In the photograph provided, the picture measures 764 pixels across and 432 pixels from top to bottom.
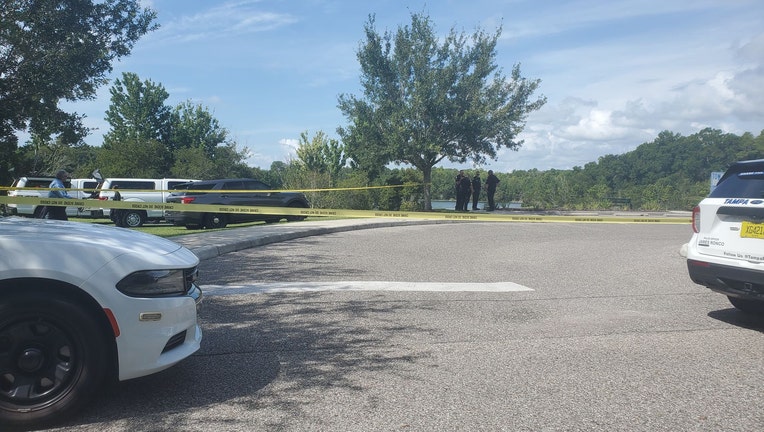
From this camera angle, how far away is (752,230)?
5355 mm

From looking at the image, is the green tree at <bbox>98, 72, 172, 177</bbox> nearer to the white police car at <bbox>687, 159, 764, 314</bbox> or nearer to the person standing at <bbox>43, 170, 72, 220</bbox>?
the person standing at <bbox>43, 170, 72, 220</bbox>

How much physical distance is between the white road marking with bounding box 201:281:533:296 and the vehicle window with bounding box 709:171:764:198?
2755 mm

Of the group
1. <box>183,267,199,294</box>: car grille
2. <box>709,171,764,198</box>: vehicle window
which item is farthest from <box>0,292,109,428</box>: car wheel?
<box>709,171,764,198</box>: vehicle window

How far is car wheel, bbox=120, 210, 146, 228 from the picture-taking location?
19986 mm

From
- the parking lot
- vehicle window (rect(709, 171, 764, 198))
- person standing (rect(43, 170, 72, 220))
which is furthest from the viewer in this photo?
person standing (rect(43, 170, 72, 220))

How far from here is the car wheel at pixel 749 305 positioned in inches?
244

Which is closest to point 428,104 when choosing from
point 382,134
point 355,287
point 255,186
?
point 382,134

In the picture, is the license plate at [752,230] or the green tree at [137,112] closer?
the license plate at [752,230]

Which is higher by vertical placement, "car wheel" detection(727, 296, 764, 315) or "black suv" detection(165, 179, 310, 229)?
"black suv" detection(165, 179, 310, 229)

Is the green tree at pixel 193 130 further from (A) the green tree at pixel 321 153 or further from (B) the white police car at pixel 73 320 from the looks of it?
(B) the white police car at pixel 73 320

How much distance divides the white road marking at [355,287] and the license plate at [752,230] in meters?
2.86

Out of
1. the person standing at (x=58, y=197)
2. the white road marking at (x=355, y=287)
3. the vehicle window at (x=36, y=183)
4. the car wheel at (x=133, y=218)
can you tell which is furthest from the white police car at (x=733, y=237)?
the vehicle window at (x=36, y=183)

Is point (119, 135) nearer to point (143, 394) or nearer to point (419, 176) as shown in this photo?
point (419, 176)

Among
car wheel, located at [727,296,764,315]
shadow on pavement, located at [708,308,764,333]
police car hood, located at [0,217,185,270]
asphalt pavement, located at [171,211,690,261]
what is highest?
police car hood, located at [0,217,185,270]
